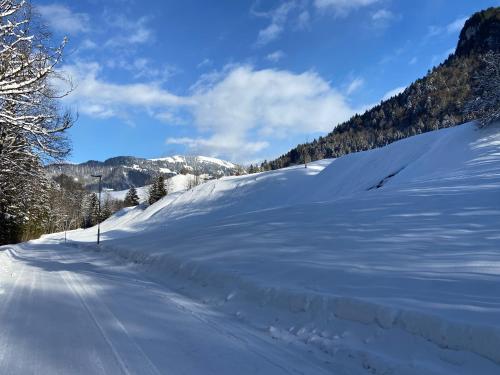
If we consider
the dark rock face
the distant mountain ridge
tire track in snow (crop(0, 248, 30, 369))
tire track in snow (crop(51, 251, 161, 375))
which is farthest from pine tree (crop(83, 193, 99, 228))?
the dark rock face

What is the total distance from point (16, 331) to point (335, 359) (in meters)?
5.03

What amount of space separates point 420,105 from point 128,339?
166 metres

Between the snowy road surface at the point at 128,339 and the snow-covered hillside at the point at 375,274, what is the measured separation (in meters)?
0.73

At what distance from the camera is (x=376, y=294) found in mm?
6434

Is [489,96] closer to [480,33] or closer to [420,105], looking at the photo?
[420,105]

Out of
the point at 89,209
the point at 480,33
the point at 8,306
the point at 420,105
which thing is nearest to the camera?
the point at 8,306

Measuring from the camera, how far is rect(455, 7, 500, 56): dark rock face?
153 m

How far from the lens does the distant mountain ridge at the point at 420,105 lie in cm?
13838

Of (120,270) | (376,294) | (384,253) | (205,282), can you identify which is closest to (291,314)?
(376,294)

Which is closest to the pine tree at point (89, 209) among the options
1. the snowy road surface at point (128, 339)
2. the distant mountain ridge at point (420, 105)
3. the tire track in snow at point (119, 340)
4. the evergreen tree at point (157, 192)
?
the evergreen tree at point (157, 192)

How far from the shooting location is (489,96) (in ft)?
111

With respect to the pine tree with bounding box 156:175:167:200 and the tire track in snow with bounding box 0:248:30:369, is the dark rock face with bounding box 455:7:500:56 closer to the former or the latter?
the pine tree with bounding box 156:175:167:200

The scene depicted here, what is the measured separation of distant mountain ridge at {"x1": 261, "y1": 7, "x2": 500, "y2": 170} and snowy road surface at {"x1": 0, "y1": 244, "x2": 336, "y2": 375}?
126m

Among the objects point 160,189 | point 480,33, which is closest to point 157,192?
point 160,189
